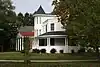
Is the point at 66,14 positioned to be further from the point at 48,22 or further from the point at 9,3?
the point at 9,3

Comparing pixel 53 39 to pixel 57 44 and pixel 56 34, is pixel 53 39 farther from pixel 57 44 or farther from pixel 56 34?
pixel 56 34

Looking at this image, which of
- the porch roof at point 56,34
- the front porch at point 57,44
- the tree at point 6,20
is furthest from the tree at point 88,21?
the tree at point 6,20

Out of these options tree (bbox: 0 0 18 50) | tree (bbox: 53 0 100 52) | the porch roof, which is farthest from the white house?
tree (bbox: 53 0 100 52)

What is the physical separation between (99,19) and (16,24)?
45.1 m

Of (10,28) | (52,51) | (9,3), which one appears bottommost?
(52,51)

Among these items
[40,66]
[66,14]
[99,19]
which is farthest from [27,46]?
[66,14]

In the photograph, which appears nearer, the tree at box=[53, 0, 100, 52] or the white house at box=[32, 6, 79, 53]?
the tree at box=[53, 0, 100, 52]

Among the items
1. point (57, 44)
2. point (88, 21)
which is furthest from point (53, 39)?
point (88, 21)

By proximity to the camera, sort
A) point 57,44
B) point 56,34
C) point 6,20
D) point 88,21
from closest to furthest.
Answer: point 88,21, point 56,34, point 57,44, point 6,20

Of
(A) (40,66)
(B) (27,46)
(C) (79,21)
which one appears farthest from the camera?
(C) (79,21)

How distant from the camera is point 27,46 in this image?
2373 centimetres

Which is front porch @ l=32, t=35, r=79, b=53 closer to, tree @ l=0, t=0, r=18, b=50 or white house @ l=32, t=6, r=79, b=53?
white house @ l=32, t=6, r=79, b=53

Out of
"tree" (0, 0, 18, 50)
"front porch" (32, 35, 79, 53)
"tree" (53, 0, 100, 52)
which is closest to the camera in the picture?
"tree" (53, 0, 100, 52)

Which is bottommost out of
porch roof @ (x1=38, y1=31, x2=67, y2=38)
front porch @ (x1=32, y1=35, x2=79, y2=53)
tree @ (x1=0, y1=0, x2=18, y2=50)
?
front porch @ (x1=32, y1=35, x2=79, y2=53)
